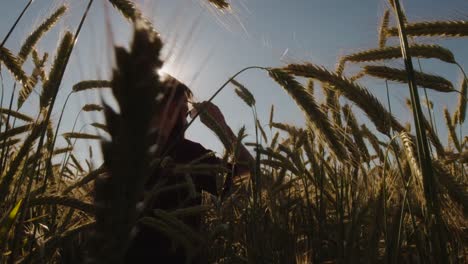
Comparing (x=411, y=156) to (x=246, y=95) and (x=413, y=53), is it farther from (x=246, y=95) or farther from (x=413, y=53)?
(x=246, y=95)

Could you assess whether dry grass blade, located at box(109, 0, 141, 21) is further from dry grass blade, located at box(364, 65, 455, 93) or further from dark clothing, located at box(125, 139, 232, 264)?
dry grass blade, located at box(364, 65, 455, 93)

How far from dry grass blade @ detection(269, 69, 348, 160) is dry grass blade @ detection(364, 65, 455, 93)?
0.44m

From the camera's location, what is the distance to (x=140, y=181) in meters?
0.40

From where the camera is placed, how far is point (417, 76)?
1.98 meters

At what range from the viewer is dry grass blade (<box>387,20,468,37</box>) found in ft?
6.15

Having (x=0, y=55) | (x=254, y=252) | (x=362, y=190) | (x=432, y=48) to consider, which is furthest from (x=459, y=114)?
(x=0, y=55)

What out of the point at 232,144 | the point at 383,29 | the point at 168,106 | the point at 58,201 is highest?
the point at 383,29

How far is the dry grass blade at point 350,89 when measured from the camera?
5.67 feet

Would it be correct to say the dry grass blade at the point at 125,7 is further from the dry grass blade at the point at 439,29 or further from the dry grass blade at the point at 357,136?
the dry grass blade at the point at 439,29

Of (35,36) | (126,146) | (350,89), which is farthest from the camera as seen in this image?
(35,36)

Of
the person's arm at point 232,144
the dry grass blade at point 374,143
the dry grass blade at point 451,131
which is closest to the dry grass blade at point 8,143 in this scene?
the person's arm at point 232,144

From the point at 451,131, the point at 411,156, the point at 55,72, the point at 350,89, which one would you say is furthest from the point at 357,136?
the point at 451,131

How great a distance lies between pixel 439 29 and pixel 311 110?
0.82 metres

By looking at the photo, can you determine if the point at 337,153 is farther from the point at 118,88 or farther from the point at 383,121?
the point at 118,88
